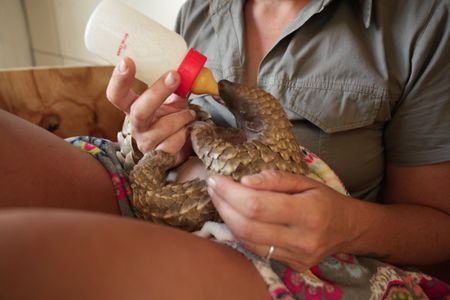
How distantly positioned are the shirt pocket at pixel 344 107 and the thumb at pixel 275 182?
0.67 ft

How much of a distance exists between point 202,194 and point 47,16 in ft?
4.88

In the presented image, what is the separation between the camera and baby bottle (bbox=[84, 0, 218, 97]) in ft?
1.50

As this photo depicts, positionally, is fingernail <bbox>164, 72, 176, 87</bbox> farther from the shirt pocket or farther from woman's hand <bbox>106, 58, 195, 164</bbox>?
the shirt pocket

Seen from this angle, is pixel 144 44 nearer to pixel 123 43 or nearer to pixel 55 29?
pixel 123 43

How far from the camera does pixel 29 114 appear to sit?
819 mm

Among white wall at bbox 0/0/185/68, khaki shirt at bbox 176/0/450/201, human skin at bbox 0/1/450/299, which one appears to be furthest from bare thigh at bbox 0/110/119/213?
white wall at bbox 0/0/185/68

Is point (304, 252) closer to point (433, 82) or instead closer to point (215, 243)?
point (215, 243)

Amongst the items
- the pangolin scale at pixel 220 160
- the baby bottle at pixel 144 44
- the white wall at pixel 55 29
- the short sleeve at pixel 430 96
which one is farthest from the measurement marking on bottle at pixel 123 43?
the white wall at pixel 55 29

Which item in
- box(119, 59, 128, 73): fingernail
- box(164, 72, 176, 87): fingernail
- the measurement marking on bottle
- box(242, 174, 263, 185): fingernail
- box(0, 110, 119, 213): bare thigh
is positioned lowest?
box(0, 110, 119, 213): bare thigh

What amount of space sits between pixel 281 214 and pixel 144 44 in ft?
0.88

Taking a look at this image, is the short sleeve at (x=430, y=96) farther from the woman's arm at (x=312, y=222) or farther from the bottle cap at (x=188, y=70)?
the bottle cap at (x=188, y=70)

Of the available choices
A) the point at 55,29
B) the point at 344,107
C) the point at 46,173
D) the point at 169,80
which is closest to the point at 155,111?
the point at 169,80

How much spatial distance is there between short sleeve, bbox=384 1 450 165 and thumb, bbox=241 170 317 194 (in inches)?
10.5

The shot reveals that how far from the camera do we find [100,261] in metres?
0.26
